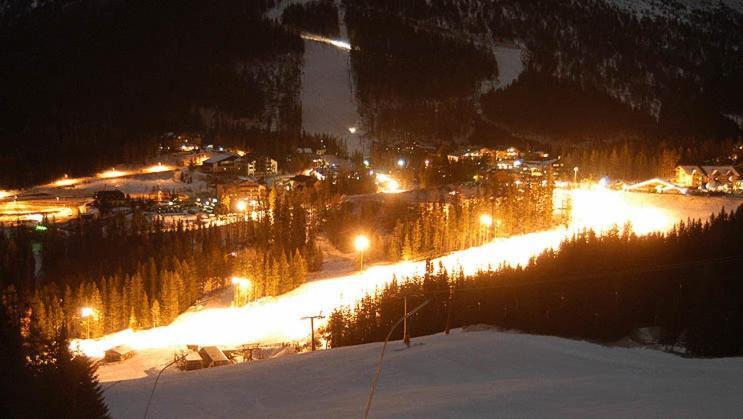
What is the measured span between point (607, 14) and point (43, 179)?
157539 mm

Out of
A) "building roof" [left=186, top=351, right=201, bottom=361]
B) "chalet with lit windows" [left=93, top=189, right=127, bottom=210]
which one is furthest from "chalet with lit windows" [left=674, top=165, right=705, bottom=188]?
"chalet with lit windows" [left=93, top=189, right=127, bottom=210]

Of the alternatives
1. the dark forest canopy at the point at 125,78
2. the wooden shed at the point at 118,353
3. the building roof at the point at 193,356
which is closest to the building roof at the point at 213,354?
the building roof at the point at 193,356

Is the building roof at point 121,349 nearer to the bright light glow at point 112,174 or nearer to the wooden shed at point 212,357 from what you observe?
the wooden shed at point 212,357

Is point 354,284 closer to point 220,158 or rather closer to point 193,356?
point 193,356

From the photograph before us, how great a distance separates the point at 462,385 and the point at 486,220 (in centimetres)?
3244

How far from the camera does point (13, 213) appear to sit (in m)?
62.7

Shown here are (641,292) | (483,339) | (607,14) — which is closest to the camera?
(483,339)

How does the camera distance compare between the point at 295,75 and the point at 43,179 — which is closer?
the point at 43,179

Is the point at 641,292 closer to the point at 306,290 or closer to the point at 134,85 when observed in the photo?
the point at 306,290

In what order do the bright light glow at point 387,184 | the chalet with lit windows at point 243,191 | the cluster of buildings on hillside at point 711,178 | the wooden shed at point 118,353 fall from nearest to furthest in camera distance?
the wooden shed at point 118,353 < the cluster of buildings on hillside at point 711,178 < the chalet with lit windows at point 243,191 < the bright light glow at point 387,184

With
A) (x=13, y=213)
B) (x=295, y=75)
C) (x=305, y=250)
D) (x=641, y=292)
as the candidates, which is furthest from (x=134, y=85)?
(x=641, y=292)

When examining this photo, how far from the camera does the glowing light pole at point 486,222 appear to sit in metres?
46.2

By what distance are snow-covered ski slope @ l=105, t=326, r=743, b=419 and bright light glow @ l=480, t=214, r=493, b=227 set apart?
26144mm

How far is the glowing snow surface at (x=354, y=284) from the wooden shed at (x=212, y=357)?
3.74 metres
